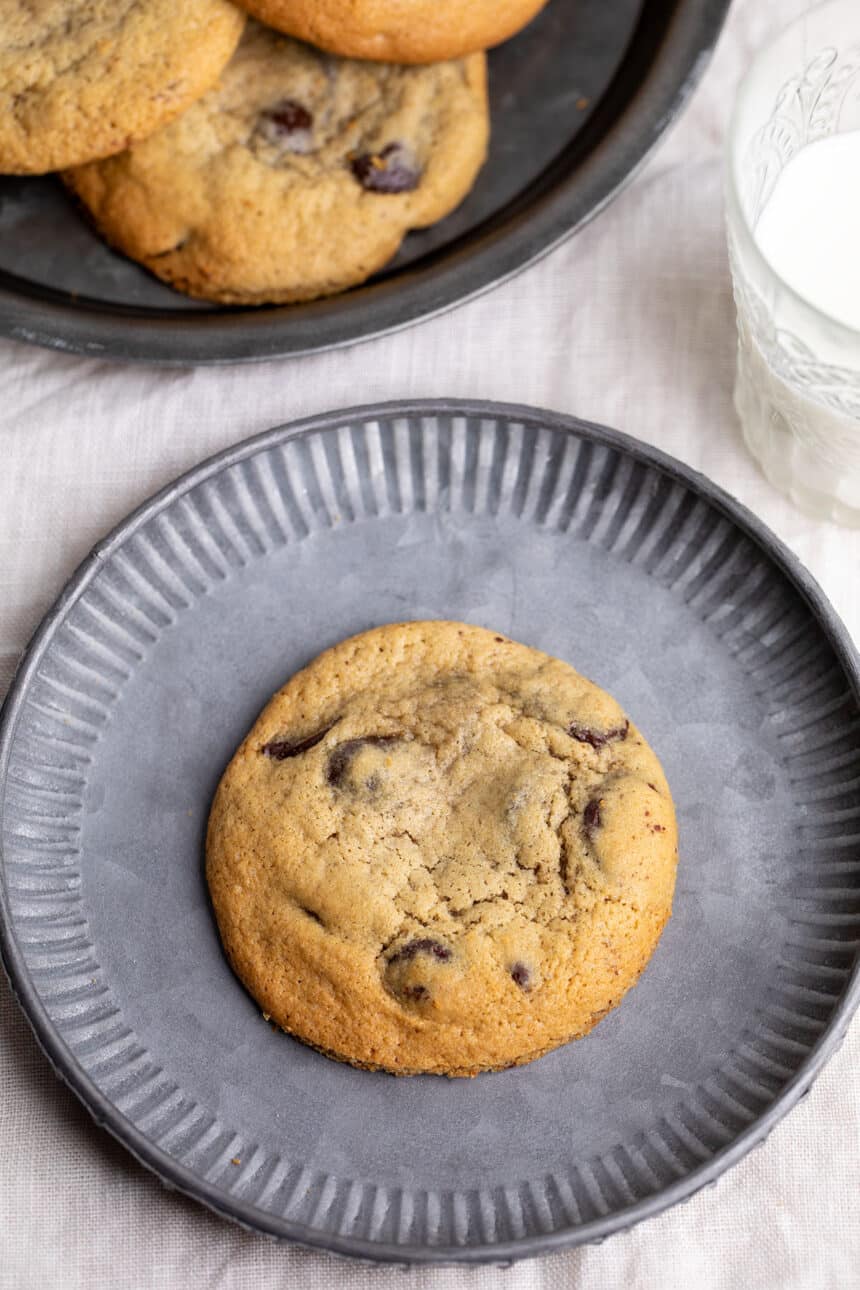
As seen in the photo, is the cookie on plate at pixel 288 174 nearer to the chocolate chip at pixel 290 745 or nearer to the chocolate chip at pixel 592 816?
the chocolate chip at pixel 290 745

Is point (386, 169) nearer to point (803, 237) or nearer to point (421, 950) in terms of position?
point (803, 237)

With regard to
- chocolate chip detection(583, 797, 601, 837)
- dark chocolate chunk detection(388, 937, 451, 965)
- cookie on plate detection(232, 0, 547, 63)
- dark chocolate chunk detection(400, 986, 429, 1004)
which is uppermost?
cookie on plate detection(232, 0, 547, 63)

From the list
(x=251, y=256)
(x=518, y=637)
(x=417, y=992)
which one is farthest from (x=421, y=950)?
(x=251, y=256)

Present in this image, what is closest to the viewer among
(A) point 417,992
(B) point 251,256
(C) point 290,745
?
(A) point 417,992

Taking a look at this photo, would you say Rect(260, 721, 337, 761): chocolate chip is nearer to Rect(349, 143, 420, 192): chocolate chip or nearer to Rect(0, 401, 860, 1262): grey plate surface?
Rect(0, 401, 860, 1262): grey plate surface

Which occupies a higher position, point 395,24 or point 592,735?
point 395,24

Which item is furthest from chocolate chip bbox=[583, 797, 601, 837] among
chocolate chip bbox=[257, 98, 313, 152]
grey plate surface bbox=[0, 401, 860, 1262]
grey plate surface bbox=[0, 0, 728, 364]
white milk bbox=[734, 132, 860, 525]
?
chocolate chip bbox=[257, 98, 313, 152]

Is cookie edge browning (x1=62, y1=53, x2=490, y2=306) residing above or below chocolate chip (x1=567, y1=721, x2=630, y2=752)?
above
